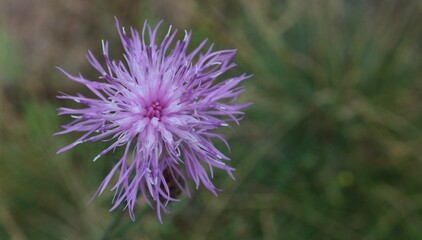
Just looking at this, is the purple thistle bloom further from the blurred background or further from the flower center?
the blurred background

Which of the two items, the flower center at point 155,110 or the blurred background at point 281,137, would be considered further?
the blurred background at point 281,137

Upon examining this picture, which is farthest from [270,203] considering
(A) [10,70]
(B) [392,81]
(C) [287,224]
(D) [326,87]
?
(A) [10,70]

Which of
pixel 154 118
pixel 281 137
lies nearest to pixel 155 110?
pixel 154 118

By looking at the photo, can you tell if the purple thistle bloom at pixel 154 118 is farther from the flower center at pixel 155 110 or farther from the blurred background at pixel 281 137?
the blurred background at pixel 281 137

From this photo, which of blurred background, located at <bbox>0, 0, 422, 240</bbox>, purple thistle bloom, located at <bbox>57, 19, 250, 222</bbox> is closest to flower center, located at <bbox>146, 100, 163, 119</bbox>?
purple thistle bloom, located at <bbox>57, 19, 250, 222</bbox>

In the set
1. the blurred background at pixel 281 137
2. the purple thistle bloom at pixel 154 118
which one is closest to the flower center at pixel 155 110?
the purple thistle bloom at pixel 154 118

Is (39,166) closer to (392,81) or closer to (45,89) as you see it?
(45,89)
